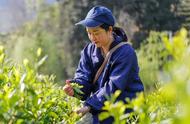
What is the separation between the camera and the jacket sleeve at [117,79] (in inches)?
148

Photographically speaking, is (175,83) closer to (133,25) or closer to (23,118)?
(23,118)

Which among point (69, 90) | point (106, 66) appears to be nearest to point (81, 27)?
point (106, 66)

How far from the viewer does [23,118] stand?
1.80m

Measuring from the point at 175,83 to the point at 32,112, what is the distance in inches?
34.8

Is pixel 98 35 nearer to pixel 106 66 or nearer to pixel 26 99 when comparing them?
pixel 106 66

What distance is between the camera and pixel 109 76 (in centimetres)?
392

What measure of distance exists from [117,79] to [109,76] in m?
0.18

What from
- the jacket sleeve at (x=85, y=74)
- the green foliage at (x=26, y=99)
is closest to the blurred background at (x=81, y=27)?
the jacket sleeve at (x=85, y=74)

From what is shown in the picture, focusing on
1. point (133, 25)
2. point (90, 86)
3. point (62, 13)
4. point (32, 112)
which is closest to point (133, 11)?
point (133, 25)

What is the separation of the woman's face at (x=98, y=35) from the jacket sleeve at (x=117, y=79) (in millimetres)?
145

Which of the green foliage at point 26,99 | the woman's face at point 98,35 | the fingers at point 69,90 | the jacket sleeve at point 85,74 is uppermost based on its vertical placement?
the green foliage at point 26,99

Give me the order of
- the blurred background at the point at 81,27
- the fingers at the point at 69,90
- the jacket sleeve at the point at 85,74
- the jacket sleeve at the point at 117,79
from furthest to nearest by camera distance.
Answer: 1. the blurred background at the point at 81,27
2. the jacket sleeve at the point at 85,74
3. the jacket sleeve at the point at 117,79
4. the fingers at the point at 69,90

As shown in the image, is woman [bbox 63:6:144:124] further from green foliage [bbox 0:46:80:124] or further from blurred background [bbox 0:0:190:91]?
blurred background [bbox 0:0:190:91]

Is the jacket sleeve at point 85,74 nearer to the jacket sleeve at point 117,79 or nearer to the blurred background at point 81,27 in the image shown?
the jacket sleeve at point 117,79
